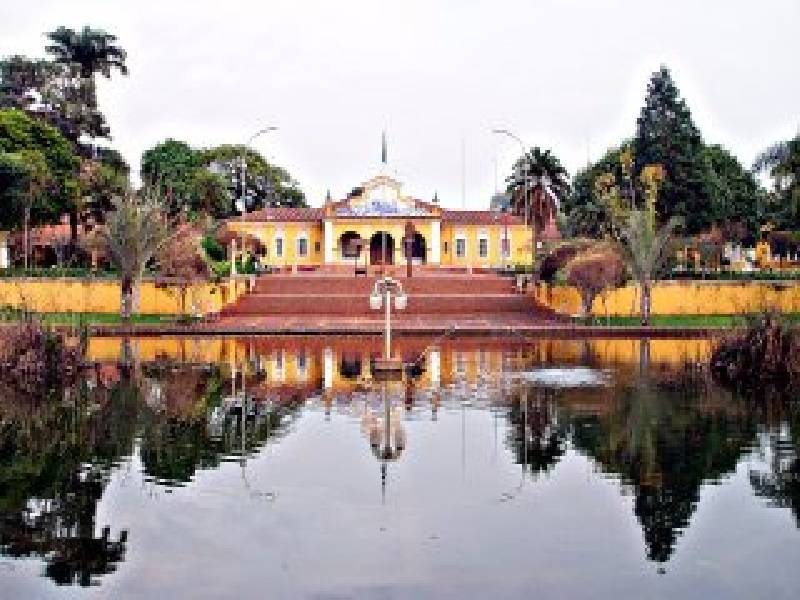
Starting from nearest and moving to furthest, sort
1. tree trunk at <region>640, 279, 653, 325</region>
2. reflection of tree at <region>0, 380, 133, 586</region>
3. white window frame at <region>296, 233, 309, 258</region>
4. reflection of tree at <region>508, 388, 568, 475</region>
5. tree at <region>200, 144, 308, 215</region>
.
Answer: reflection of tree at <region>0, 380, 133, 586</region>, reflection of tree at <region>508, 388, 568, 475</region>, tree trunk at <region>640, 279, 653, 325</region>, white window frame at <region>296, 233, 309, 258</region>, tree at <region>200, 144, 308, 215</region>

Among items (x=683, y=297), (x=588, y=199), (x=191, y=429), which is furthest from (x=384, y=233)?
(x=191, y=429)

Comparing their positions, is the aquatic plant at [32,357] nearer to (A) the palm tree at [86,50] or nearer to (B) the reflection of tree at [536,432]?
(B) the reflection of tree at [536,432]

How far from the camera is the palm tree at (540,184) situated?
68.7 metres

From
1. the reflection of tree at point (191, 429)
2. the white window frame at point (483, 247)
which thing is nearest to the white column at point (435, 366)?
the reflection of tree at point (191, 429)

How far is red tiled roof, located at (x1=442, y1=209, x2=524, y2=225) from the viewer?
246 feet

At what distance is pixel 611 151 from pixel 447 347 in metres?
51.8

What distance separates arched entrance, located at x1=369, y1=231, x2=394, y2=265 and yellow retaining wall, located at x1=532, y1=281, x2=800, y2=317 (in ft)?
104

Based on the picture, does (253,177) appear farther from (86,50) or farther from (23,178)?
(23,178)

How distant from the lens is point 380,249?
77438mm

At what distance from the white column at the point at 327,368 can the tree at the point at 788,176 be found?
21297mm

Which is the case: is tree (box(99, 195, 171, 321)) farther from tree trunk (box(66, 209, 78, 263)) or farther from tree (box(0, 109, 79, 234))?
tree trunk (box(66, 209, 78, 263))

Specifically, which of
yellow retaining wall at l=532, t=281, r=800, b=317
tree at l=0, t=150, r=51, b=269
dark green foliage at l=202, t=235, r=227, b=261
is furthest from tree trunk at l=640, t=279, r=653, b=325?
dark green foliage at l=202, t=235, r=227, b=261

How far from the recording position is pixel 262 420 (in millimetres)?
17094

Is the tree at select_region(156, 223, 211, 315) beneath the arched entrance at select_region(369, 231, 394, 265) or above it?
beneath
